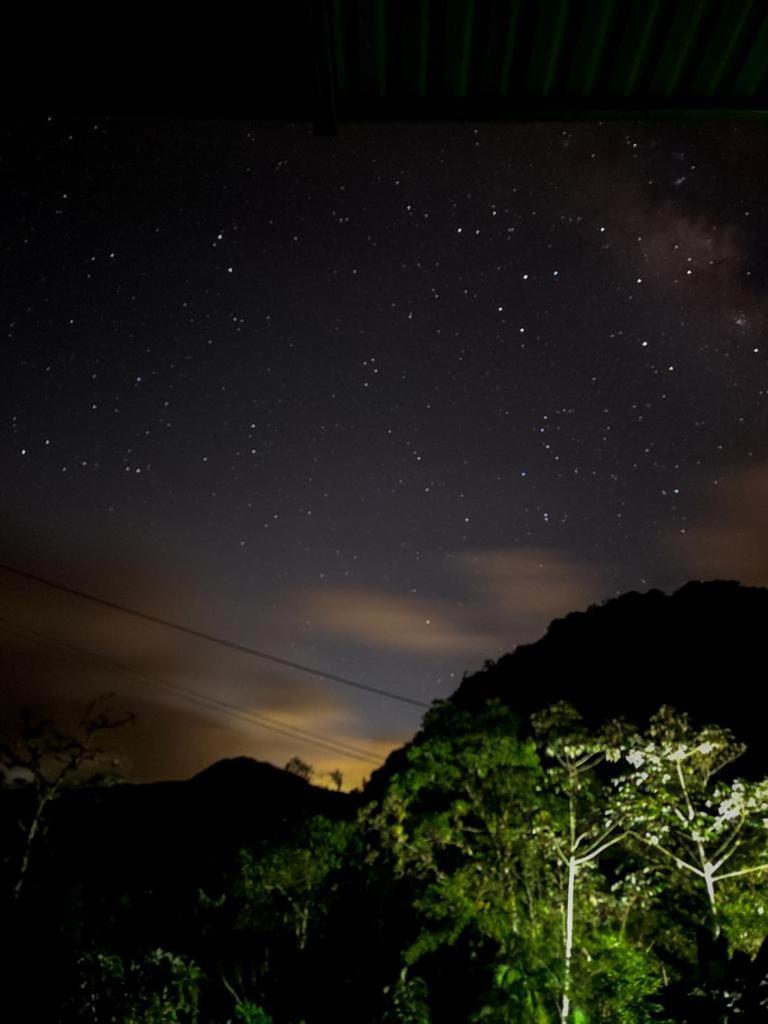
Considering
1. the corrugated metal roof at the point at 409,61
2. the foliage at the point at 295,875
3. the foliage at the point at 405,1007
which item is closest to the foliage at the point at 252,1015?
the foliage at the point at 405,1007

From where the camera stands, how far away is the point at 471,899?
37.3 feet

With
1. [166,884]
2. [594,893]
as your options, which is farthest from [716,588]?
[166,884]

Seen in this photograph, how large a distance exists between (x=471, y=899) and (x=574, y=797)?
88.5 inches

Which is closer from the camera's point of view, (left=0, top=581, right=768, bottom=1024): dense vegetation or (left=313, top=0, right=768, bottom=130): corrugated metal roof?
(left=313, top=0, right=768, bottom=130): corrugated metal roof

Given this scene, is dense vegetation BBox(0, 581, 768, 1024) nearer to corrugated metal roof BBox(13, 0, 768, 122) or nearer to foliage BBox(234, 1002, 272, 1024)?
foliage BBox(234, 1002, 272, 1024)

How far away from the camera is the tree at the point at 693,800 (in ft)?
32.2

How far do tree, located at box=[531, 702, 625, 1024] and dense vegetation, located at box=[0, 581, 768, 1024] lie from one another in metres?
0.05

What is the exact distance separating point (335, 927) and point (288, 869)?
14.9 feet

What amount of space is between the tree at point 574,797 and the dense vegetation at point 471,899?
5 cm

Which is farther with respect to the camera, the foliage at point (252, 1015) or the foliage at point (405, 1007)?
the foliage at point (405, 1007)

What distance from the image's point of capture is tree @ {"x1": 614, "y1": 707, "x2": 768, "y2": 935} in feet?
32.2

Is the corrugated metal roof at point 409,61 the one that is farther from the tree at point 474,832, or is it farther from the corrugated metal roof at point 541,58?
the tree at point 474,832

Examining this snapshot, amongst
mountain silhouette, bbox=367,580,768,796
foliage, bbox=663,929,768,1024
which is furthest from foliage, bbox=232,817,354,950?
foliage, bbox=663,929,768,1024

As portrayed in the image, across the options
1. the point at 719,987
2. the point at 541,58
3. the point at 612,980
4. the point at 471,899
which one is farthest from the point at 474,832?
the point at 541,58
